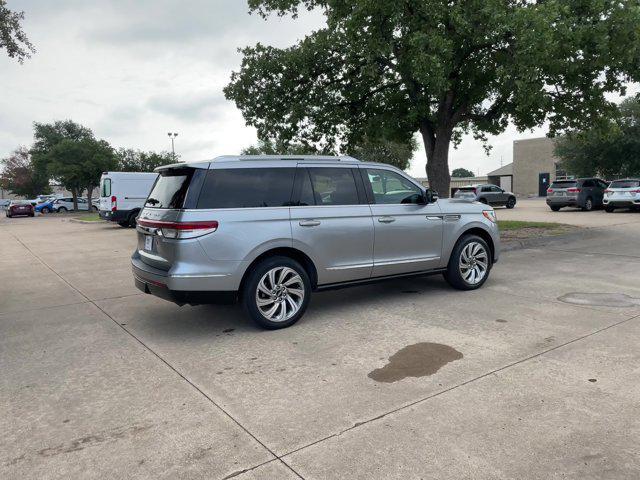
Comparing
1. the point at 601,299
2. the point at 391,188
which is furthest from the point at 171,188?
the point at 601,299

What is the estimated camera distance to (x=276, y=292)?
5395 millimetres

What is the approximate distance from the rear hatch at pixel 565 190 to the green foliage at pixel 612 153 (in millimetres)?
7922

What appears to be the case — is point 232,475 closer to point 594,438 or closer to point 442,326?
point 594,438

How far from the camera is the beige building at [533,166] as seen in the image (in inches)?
2016

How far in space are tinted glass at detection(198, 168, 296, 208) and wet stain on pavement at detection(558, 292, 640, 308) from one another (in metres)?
3.86

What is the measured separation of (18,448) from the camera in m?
3.05

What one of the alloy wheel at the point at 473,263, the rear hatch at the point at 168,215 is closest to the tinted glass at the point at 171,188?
the rear hatch at the point at 168,215

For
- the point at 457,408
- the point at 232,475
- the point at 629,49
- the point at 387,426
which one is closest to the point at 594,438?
the point at 457,408

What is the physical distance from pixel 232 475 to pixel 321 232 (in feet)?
10.8

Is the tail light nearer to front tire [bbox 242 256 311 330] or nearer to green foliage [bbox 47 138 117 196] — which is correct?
front tire [bbox 242 256 311 330]

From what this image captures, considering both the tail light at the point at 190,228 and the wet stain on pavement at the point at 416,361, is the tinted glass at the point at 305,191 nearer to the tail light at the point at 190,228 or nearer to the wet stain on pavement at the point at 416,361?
the tail light at the point at 190,228

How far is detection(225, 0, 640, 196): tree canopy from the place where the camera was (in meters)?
10.4

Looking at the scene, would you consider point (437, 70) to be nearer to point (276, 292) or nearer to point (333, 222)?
point (333, 222)

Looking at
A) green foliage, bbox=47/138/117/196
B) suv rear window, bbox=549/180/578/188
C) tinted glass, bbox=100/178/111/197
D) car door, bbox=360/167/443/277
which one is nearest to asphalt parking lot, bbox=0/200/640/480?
car door, bbox=360/167/443/277
